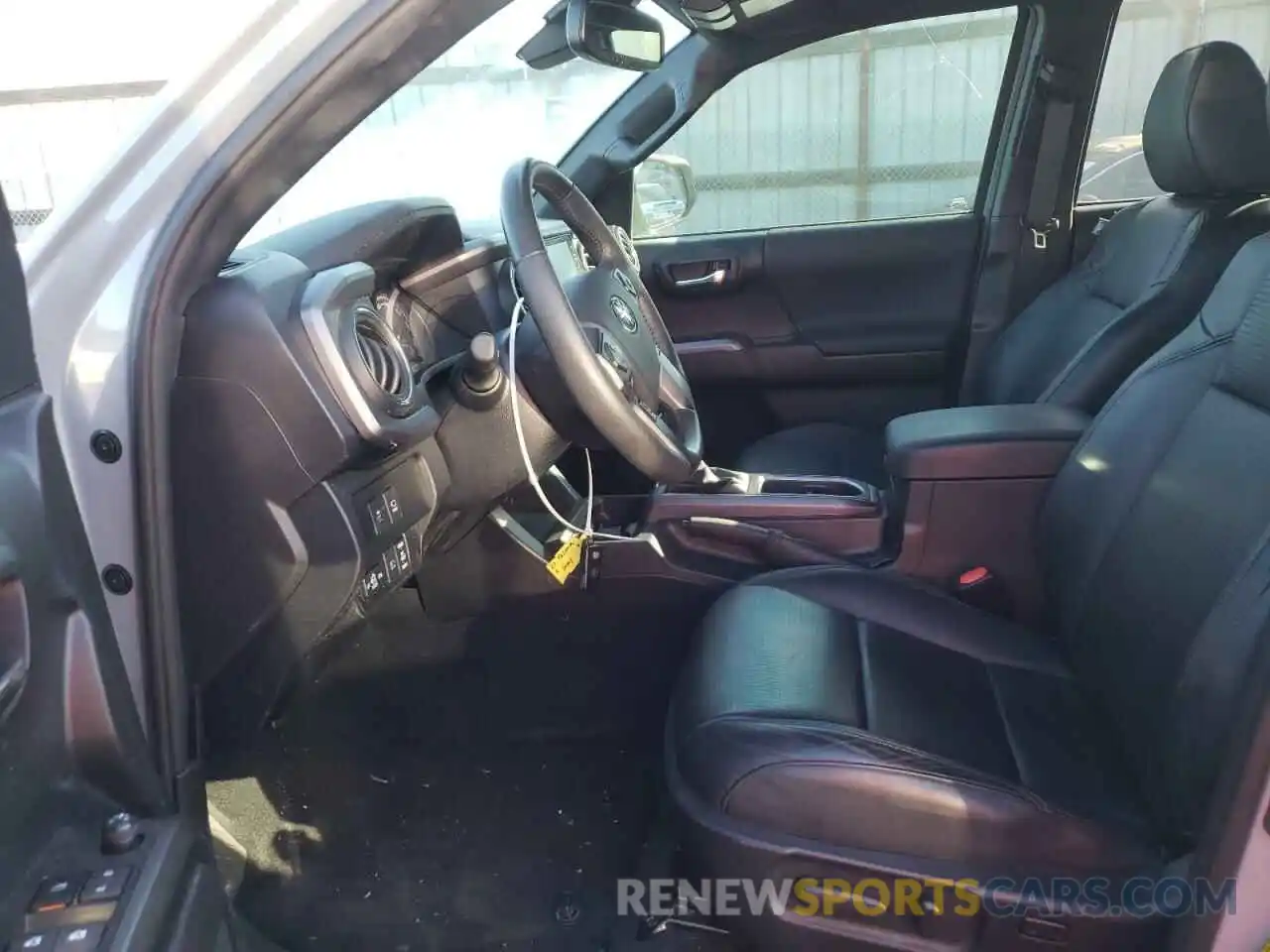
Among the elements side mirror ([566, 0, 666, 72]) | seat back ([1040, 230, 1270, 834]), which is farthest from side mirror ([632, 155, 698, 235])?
seat back ([1040, 230, 1270, 834])

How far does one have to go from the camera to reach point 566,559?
5.76 ft

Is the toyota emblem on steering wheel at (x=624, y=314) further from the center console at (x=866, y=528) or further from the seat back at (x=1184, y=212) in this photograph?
the seat back at (x=1184, y=212)

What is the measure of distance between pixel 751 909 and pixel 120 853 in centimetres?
68

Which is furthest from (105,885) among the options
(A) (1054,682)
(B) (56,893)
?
(A) (1054,682)

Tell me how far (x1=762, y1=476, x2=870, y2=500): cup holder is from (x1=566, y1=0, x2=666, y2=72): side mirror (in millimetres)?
801

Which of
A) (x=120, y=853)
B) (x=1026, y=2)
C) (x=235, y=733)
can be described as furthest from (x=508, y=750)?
(x=1026, y=2)

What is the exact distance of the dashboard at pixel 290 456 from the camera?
1127 mm

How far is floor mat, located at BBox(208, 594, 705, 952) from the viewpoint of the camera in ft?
5.42

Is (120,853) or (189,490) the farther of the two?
(189,490)

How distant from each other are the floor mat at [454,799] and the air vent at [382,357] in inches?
Result: 25.8

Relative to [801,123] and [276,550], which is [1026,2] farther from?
[276,550]

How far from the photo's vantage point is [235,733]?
1295mm

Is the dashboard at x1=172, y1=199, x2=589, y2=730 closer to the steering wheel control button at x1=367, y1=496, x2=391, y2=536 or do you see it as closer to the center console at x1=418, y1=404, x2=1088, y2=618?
the steering wheel control button at x1=367, y1=496, x2=391, y2=536

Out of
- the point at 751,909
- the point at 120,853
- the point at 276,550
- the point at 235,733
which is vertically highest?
the point at 276,550
